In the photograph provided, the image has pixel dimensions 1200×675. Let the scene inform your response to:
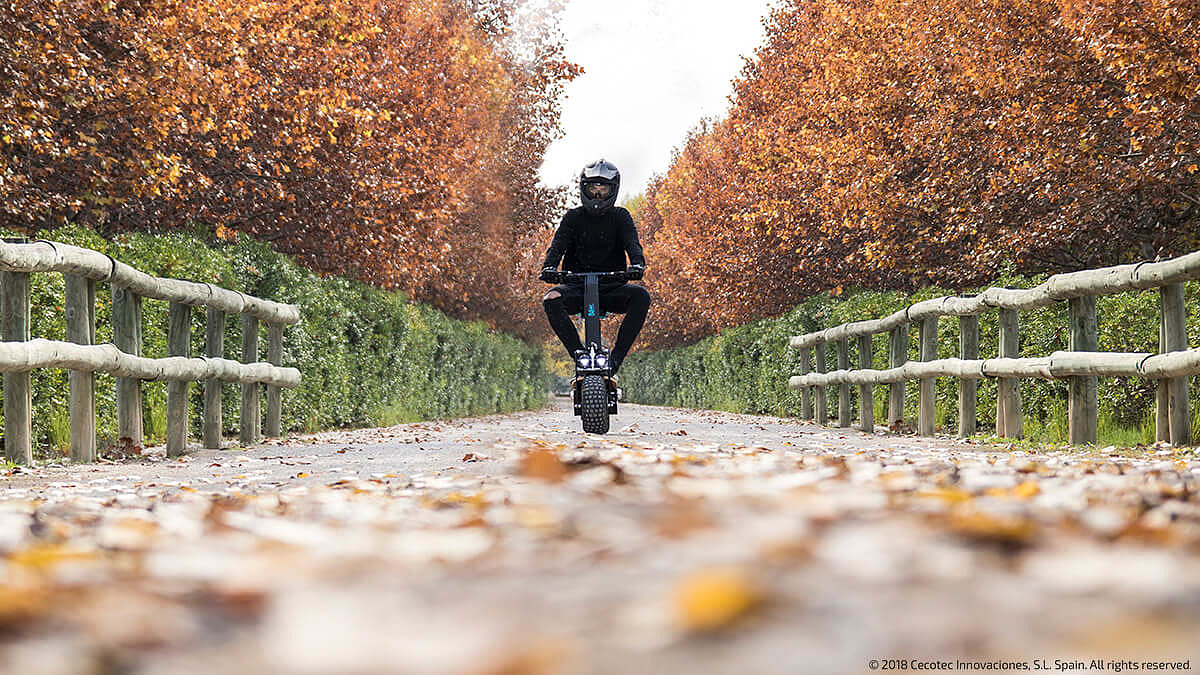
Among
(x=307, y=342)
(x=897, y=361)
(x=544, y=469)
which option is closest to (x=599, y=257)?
(x=897, y=361)

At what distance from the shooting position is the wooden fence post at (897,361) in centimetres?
1109

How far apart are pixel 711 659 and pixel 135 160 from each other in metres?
10.9

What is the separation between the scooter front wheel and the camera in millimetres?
9156

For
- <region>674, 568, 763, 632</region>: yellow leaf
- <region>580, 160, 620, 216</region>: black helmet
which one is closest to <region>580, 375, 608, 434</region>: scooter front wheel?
<region>580, 160, 620, 216</region>: black helmet

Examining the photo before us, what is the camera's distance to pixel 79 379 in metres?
6.72

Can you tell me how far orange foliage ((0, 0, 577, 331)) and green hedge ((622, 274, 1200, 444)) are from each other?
6.54m

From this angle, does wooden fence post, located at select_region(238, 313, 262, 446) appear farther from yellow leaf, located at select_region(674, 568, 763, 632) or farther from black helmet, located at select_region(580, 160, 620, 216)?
yellow leaf, located at select_region(674, 568, 763, 632)

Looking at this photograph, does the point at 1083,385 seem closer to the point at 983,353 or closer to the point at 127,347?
the point at 983,353

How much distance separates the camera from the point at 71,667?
150 cm

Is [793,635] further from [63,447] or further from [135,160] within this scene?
[135,160]

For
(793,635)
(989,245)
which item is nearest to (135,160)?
(989,245)

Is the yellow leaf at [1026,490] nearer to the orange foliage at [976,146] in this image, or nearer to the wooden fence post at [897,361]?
the orange foliage at [976,146]

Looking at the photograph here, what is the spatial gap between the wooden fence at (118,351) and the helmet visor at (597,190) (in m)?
2.98

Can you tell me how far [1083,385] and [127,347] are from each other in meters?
6.53
